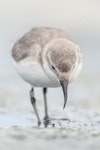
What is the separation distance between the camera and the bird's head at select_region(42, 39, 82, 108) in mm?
7832

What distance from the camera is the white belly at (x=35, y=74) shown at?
841 centimetres

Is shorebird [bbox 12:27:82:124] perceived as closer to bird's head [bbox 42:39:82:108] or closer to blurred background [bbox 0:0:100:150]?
bird's head [bbox 42:39:82:108]

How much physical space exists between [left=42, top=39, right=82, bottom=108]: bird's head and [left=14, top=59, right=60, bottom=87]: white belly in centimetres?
24

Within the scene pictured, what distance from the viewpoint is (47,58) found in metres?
8.22

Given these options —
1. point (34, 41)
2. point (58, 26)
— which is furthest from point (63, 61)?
point (58, 26)

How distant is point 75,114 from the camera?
1030cm

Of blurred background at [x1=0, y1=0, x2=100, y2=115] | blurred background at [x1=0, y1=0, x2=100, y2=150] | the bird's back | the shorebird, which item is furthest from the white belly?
blurred background at [x1=0, y1=0, x2=100, y2=115]

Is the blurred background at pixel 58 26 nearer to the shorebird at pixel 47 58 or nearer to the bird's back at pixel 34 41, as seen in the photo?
the bird's back at pixel 34 41

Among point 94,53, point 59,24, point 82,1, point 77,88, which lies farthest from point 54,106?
point 82,1

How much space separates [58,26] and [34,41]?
38.6ft

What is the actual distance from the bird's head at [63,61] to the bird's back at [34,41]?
385mm

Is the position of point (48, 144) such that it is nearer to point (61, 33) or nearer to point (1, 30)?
point (61, 33)

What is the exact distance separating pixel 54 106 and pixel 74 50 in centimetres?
318

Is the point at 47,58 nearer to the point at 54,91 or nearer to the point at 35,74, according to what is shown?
the point at 35,74
